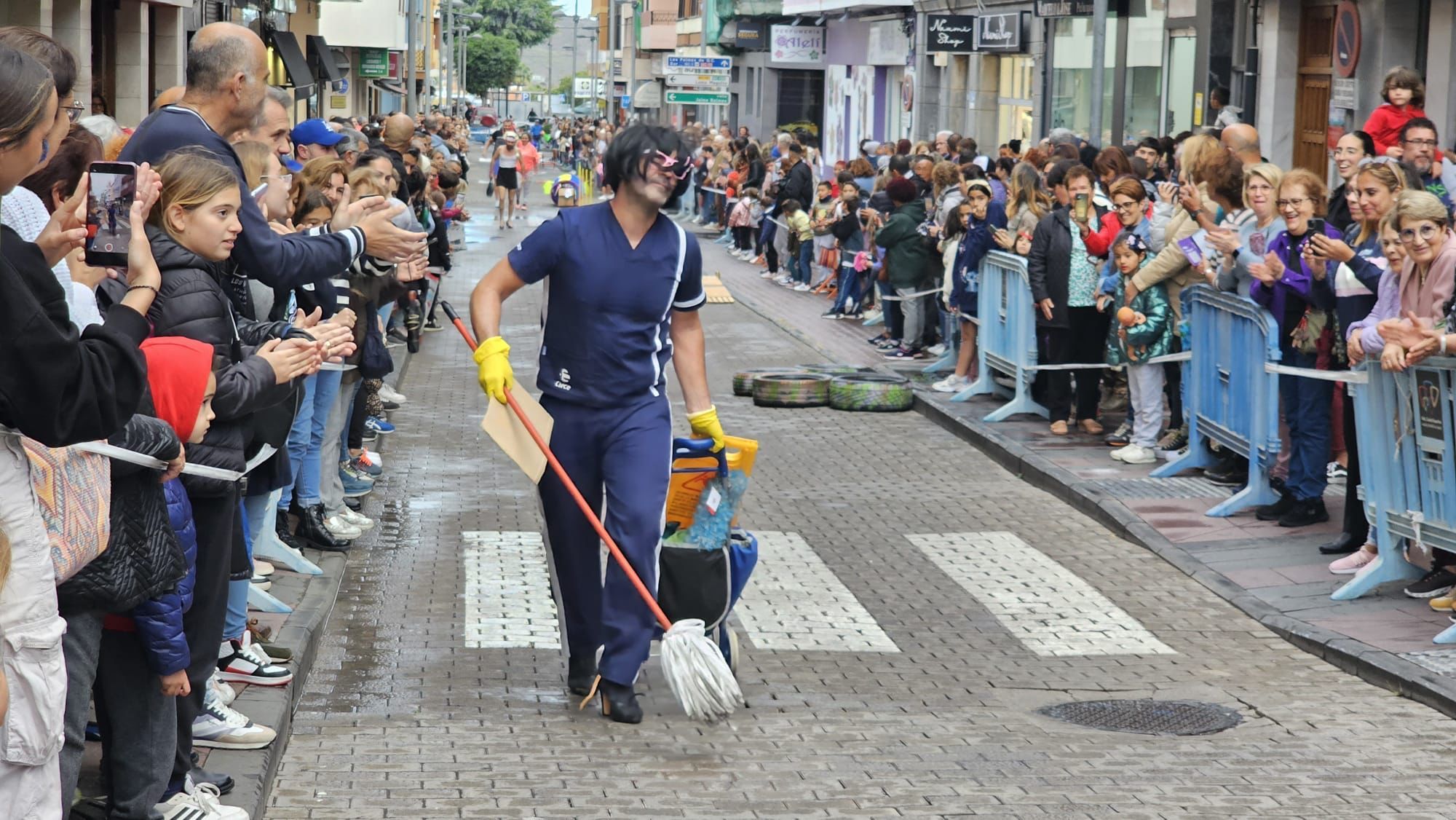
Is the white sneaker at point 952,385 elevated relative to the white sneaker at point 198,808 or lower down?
elevated

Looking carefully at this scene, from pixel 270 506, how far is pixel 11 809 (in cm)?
464

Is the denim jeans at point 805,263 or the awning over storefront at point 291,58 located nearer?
the denim jeans at point 805,263

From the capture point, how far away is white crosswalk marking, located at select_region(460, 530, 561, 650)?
26.2 feet

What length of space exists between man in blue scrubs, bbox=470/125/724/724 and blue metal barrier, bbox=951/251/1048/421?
7.12 m

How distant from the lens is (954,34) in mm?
33750

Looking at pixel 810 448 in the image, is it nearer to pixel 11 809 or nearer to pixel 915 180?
pixel 915 180

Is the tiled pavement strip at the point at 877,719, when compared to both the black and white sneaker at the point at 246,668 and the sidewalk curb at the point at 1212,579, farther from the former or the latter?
the black and white sneaker at the point at 246,668

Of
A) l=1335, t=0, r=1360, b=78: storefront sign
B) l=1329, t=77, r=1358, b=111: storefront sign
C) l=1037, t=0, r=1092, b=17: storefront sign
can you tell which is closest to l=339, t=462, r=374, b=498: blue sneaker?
l=1329, t=77, r=1358, b=111: storefront sign

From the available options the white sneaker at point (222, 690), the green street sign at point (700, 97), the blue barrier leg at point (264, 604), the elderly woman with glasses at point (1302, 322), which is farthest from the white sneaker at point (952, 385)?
the green street sign at point (700, 97)

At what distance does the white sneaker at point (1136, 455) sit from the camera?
12.3 m

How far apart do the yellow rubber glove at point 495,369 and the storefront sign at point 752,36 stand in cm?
5354

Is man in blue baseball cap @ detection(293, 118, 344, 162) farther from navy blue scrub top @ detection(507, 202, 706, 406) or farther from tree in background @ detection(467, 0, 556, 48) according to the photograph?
tree in background @ detection(467, 0, 556, 48)

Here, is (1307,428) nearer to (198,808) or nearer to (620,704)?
(620,704)

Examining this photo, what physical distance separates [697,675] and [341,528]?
3.79 metres
